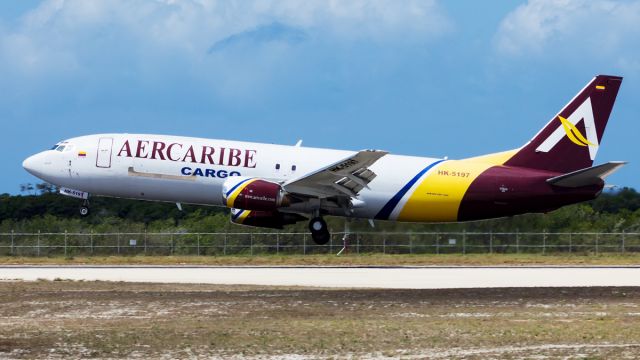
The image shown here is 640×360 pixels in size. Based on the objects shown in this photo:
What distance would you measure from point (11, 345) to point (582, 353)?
9.27 metres

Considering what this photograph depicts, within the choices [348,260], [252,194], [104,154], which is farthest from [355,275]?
[104,154]

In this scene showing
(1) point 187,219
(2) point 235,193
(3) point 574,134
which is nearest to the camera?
(2) point 235,193

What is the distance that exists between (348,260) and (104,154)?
10852 millimetres

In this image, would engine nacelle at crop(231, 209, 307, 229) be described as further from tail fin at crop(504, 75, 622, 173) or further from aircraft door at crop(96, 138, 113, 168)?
tail fin at crop(504, 75, 622, 173)

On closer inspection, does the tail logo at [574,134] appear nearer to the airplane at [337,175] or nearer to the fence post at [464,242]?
the airplane at [337,175]

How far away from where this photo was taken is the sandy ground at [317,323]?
57.2 feet

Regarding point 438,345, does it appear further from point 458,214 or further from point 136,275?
point 458,214

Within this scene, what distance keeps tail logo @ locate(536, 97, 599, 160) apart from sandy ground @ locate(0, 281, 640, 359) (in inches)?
586

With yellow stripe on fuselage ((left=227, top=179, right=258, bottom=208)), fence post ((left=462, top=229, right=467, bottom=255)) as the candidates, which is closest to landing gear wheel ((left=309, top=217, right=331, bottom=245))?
yellow stripe on fuselage ((left=227, top=179, right=258, bottom=208))

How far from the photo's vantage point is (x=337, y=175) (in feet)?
133

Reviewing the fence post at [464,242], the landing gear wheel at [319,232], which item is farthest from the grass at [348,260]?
the fence post at [464,242]

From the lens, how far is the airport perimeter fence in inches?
1999

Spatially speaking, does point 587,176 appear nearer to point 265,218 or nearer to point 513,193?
point 513,193

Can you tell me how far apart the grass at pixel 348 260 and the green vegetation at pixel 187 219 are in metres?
3.17
